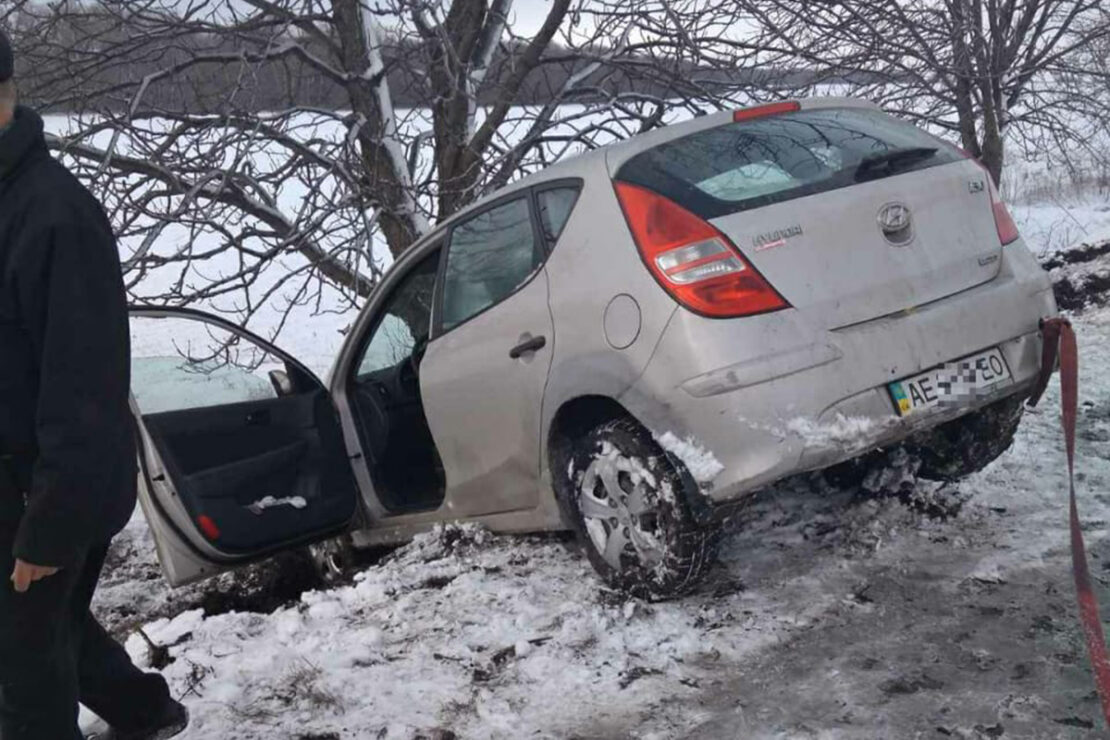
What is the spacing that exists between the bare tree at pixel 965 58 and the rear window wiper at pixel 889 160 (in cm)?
387

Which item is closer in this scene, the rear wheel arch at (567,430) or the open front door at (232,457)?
the rear wheel arch at (567,430)

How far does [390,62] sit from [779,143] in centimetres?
426

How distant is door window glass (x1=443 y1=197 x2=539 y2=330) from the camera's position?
381 cm

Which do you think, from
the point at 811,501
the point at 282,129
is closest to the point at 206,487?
the point at 811,501

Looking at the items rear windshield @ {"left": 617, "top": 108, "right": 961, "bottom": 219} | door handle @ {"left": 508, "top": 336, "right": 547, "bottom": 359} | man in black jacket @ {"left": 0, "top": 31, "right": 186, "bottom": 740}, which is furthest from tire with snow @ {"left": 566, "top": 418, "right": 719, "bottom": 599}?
man in black jacket @ {"left": 0, "top": 31, "right": 186, "bottom": 740}

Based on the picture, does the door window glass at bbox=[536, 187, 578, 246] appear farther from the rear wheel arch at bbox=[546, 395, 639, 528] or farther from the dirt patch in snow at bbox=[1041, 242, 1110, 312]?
the dirt patch in snow at bbox=[1041, 242, 1110, 312]

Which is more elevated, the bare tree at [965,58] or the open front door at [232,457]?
→ the bare tree at [965,58]

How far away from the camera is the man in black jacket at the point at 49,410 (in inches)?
84.2

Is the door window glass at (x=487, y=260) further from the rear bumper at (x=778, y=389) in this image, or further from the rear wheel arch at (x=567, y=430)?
the rear bumper at (x=778, y=389)

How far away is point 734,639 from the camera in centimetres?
314

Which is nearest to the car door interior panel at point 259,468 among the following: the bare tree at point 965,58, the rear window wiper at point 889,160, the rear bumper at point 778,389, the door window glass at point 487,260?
the door window glass at point 487,260

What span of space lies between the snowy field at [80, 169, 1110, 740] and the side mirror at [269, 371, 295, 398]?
108cm

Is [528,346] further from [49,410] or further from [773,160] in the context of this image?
[49,410]

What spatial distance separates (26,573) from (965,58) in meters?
7.79
